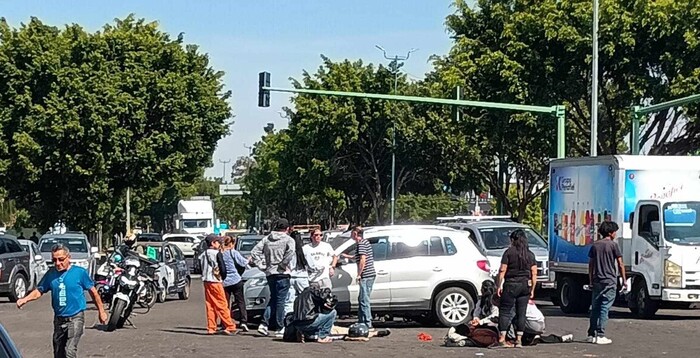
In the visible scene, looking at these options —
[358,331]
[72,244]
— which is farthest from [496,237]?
[72,244]

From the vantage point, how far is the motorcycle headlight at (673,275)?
2092 cm

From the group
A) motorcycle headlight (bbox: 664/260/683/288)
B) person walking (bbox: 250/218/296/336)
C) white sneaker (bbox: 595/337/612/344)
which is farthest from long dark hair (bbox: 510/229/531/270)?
motorcycle headlight (bbox: 664/260/683/288)

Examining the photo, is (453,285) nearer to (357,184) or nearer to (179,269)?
(179,269)

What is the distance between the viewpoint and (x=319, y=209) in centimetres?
7756

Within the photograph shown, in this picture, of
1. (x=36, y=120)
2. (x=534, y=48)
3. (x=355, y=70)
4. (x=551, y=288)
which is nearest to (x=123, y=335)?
(x=551, y=288)

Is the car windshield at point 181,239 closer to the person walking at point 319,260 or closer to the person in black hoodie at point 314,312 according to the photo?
the person walking at point 319,260

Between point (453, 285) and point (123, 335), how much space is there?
216 inches

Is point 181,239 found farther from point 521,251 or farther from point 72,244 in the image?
point 521,251

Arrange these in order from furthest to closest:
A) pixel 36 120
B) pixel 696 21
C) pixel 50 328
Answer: pixel 36 120, pixel 696 21, pixel 50 328

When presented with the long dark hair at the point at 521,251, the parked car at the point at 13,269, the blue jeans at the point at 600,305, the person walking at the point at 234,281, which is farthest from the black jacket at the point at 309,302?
the parked car at the point at 13,269

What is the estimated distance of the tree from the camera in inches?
1914

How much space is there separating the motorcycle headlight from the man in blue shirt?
38.7 feet

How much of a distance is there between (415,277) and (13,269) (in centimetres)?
1345

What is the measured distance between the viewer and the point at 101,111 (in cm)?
4853
